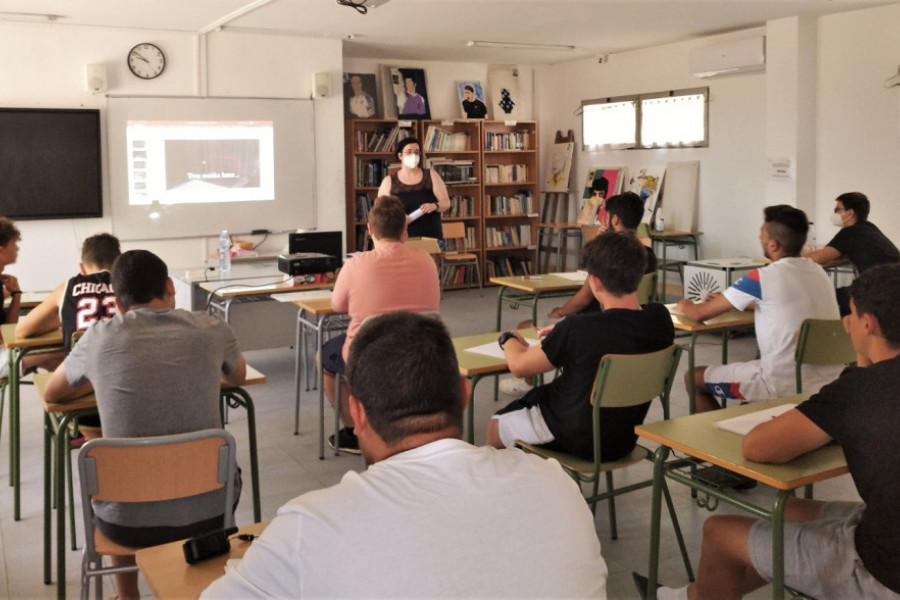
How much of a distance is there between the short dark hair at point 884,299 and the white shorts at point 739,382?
1.86 metres

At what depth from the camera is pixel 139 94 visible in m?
8.41

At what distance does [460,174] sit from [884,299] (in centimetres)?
906

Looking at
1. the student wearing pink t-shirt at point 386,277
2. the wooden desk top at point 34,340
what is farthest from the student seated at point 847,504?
the wooden desk top at point 34,340

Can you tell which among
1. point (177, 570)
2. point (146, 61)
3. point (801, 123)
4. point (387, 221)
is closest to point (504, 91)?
point (801, 123)

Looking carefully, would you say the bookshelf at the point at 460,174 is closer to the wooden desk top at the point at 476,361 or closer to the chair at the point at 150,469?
the wooden desk top at the point at 476,361

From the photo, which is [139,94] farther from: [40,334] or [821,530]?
[821,530]

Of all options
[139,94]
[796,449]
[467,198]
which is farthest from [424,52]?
[796,449]

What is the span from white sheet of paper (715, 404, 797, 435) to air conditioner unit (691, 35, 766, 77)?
6.76 meters

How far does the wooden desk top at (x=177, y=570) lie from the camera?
5.49 ft

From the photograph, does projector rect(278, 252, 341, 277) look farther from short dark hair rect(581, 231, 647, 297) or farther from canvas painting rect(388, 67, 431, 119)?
canvas painting rect(388, 67, 431, 119)

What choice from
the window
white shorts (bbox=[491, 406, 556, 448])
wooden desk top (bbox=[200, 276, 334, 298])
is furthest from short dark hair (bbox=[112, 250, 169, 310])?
the window

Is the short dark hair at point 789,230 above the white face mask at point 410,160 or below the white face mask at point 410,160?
below

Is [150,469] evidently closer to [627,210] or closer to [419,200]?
[627,210]

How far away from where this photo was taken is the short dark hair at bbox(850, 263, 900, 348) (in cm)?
211
